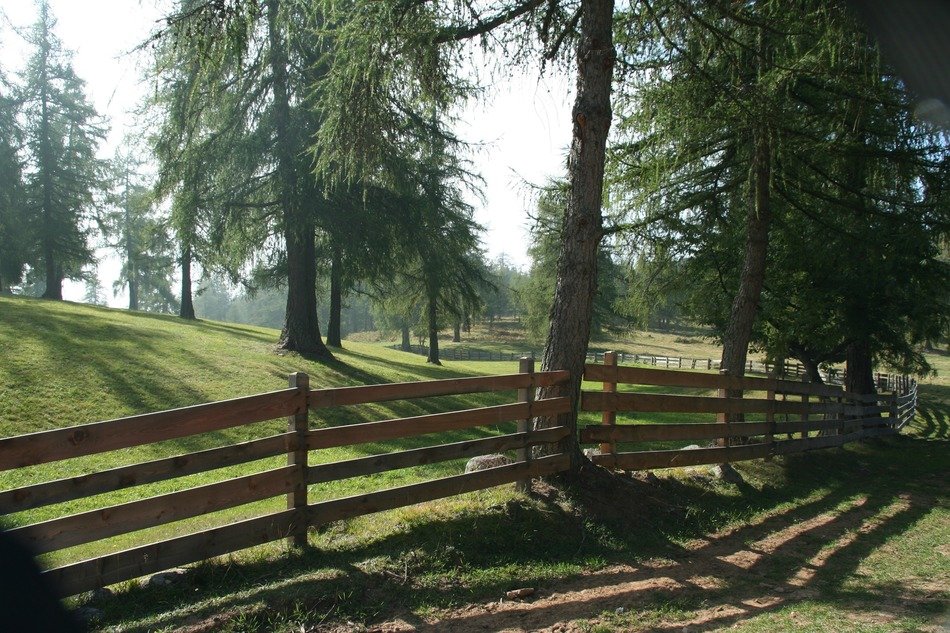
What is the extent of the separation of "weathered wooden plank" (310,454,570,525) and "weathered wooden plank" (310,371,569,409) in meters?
0.76

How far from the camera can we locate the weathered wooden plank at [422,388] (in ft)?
17.1

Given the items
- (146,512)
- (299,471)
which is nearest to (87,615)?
(146,512)

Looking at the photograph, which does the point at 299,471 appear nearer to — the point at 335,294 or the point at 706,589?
the point at 706,589

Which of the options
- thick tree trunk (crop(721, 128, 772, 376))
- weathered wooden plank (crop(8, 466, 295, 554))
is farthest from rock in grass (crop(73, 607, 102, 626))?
thick tree trunk (crop(721, 128, 772, 376))

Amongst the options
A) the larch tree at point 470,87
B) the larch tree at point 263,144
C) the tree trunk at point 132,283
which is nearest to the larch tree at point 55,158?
the tree trunk at point 132,283

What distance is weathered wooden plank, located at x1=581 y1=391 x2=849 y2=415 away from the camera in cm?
694

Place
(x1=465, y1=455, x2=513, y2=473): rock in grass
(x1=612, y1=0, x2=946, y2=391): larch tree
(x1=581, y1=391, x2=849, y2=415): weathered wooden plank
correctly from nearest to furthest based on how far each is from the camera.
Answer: (x1=465, y1=455, x2=513, y2=473): rock in grass, (x1=581, y1=391, x2=849, y2=415): weathered wooden plank, (x1=612, y1=0, x2=946, y2=391): larch tree

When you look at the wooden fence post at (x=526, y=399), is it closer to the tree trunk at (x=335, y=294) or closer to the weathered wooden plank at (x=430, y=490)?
the weathered wooden plank at (x=430, y=490)

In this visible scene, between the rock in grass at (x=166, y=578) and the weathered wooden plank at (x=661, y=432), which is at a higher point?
the weathered wooden plank at (x=661, y=432)

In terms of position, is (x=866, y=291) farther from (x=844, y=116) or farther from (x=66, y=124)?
(x=66, y=124)

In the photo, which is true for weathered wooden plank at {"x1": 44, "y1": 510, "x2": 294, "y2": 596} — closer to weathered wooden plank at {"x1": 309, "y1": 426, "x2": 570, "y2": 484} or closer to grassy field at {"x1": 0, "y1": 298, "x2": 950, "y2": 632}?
grassy field at {"x1": 0, "y1": 298, "x2": 950, "y2": 632}

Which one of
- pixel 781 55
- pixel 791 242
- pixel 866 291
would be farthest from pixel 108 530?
pixel 866 291

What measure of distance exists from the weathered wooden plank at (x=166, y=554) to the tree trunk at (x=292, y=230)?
13718 millimetres

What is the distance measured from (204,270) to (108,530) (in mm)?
18909
